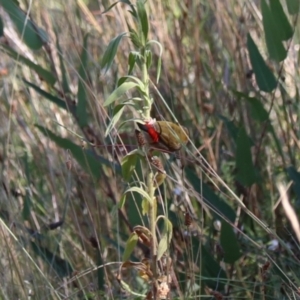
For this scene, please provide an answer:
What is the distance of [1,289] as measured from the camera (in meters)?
1.21

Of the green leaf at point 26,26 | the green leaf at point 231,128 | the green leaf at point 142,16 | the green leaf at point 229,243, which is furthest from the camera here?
the green leaf at point 231,128

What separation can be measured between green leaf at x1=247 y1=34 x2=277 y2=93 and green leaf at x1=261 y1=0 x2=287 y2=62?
0.05 meters

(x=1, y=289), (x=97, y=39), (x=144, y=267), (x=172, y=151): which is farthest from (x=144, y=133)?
(x=97, y=39)

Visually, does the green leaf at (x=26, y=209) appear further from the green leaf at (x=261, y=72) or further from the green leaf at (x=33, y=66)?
the green leaf at (x=261, y=72)

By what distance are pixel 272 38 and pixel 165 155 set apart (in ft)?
1.05

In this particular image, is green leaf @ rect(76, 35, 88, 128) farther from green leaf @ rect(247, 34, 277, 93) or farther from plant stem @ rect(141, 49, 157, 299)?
plant stem @ rect(141, 49, 157, 299)

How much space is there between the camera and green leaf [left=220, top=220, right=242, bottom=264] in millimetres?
1334

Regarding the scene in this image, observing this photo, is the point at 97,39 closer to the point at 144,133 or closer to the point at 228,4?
the point at 228,4

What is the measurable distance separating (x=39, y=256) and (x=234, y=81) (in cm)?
67

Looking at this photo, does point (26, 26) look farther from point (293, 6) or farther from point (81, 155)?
point (293, 6)

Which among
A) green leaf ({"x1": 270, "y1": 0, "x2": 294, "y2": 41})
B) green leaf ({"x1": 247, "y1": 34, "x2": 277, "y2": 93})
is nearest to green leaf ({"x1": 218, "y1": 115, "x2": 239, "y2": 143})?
green leaf ({"x1": 247, "y1": 34, "x2": 277, "y2": 93})

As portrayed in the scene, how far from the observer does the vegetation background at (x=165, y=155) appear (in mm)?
1370

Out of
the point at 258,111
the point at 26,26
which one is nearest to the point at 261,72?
the point at 258,111

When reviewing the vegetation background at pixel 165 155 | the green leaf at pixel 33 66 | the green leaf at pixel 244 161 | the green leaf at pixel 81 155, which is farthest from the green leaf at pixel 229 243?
the green leaf at pixel 33 66
